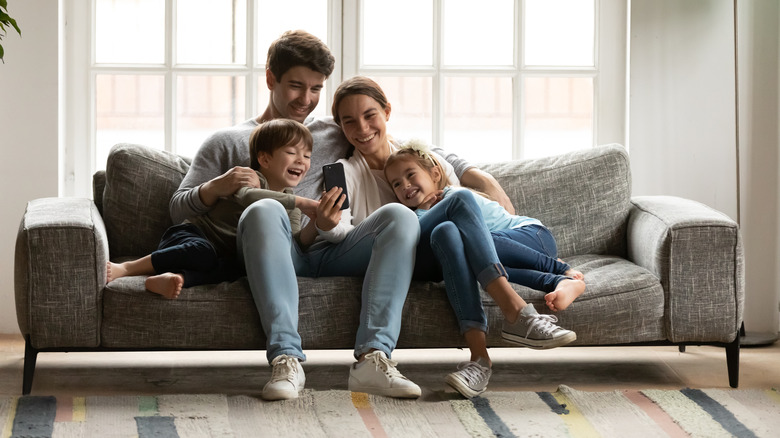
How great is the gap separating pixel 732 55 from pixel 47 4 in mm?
2452

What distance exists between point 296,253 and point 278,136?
334mm

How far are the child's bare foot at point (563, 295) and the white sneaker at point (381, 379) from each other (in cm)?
41

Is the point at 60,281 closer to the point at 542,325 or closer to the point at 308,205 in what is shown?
the point at 308,205

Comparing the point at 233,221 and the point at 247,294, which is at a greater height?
the point at 233,221

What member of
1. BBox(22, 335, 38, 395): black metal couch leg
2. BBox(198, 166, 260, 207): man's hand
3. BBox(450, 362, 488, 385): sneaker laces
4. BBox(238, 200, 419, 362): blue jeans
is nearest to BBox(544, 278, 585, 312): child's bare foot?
BBox(450, 362, 488, 385): sneaker laces

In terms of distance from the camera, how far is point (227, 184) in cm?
260

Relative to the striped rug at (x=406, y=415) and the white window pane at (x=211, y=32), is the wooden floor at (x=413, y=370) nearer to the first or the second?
the striped rug at (x=406, y=415)

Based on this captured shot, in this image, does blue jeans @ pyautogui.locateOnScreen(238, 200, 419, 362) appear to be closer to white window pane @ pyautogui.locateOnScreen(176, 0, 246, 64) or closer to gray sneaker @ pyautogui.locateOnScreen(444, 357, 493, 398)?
gray sneaker @ pyautogui.locateOnScreen(444, 357, 493, 398)

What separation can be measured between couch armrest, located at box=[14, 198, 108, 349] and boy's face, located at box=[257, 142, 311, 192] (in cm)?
50

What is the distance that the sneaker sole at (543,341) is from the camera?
2.32 metres

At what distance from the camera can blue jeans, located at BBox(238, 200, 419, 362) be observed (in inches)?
93.0

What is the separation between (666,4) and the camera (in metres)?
3.46

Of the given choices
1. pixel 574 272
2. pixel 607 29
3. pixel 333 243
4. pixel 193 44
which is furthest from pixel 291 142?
pixel 607 29

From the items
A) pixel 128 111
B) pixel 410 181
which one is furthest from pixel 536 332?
pixel 128 111
